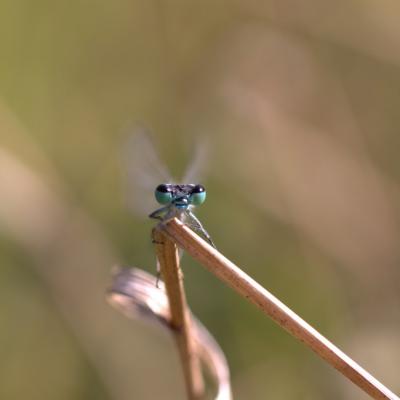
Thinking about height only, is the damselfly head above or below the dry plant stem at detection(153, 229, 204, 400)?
above

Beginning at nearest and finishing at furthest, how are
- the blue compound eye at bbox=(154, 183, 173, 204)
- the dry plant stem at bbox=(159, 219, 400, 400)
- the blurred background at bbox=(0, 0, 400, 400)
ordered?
1. the dry plant stem at bbox=(159, 219, 400, 400)
2. the blue compound eye at bbox=(154, 183, 173, 204)
3. the blurred background at bbox=(0, 0, 400, 400)

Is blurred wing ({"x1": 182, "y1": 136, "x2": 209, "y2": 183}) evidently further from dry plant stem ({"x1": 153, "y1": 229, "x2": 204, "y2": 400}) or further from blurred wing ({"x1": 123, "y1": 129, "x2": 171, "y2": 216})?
dry plant stem ({"x1": 153, "y1": 229, "x2": 204, "y2": 400})

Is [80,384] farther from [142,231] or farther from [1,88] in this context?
[1,88]

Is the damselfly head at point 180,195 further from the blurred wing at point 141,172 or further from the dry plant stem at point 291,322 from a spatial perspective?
the dry plant stem at point 291,322

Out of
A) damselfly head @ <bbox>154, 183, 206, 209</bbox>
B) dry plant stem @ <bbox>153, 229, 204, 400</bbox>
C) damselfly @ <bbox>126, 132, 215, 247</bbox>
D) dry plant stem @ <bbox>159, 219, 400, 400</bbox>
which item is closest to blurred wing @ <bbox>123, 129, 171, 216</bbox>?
damselfly @ <bbox>126, 132, 215, 247</bbox>

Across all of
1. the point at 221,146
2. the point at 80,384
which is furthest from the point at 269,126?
the point at 80,384

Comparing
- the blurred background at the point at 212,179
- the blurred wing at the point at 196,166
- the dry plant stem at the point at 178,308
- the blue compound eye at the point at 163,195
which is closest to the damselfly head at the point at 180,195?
the blue compound eye at the point at 163,195

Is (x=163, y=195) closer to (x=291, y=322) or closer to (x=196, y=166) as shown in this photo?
(x=196, y=166)
